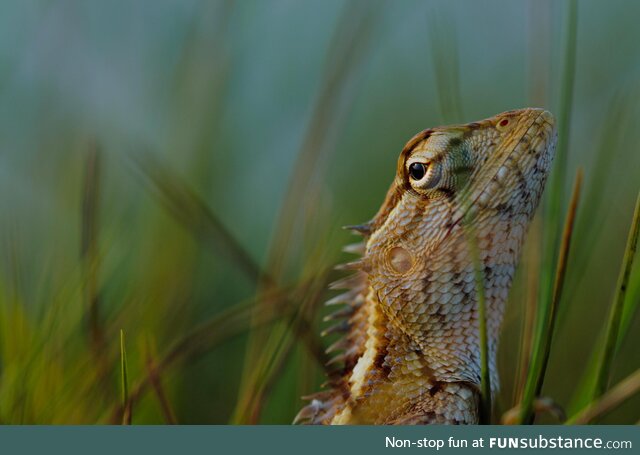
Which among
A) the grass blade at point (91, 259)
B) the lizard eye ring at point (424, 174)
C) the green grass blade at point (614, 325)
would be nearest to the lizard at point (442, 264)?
the lizard eye ring at point (424, 174)

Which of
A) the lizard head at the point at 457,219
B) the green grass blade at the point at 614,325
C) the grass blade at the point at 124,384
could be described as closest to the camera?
the green grass blade at the point at 614,325

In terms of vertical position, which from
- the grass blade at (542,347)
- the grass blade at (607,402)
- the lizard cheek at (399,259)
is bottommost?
the grass blade at (607,402)

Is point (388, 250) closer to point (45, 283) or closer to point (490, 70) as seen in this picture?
point (45, 283)

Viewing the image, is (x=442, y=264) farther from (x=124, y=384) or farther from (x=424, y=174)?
(x=124, y=384)

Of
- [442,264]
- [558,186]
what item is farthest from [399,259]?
[558,186]

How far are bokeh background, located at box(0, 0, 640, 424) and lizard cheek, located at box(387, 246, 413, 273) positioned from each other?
13 centimetres

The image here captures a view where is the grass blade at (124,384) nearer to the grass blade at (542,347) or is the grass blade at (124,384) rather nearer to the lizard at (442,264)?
the lizard at (442,264)

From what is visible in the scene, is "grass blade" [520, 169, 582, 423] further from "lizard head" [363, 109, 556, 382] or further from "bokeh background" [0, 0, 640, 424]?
"lizard head" [363, 109, 556, 382]

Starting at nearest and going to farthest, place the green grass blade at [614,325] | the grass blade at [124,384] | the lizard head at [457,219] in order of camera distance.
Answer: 1. the green grass blade at [614,325]
2. the grass blade at [124,384]
3. the lizard head at [457,219]

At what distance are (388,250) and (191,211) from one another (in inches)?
19.8

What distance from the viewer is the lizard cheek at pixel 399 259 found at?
1.19 metres

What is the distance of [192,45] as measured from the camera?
1.68m

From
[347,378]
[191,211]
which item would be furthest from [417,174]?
[191,211]

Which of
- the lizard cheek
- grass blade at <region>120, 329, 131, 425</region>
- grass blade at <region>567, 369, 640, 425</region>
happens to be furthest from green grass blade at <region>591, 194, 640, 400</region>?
grass blade at <region>120, 329, 131, 425</region>
